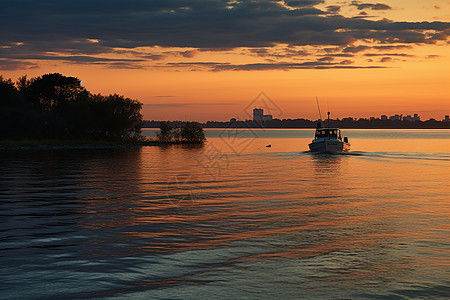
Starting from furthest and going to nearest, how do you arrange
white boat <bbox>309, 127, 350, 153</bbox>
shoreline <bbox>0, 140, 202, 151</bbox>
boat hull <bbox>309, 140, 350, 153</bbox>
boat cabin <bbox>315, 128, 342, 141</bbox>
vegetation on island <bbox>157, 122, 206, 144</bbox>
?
1. vegetation on island <bbox>157, 122, 206, 144</bbox>
2. shoreline <bbox>0, 140, 202, 151</bbox>
3. boat cabin <bbox>315, 128, 342, 141</bbox>
4. white boat <bbox>309, 127, 350, 153</bbox>
5. boat hull <bbox>309, 140, 350, 153</bbox>

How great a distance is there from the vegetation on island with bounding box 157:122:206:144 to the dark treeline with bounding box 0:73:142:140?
11.6m

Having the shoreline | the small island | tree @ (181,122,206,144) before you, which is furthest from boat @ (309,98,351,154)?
tree @ (181,122,206,144)

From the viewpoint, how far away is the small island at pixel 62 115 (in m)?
Result: 115

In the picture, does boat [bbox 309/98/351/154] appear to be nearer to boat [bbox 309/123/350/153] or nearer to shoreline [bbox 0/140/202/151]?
boat [bbox 309/123/350/153]

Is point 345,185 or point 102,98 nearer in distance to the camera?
point 345,185

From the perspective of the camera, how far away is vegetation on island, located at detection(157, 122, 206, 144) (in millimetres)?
144875

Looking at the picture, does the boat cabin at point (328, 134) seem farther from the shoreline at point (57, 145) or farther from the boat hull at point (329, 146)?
the shoreline at point (57, 145)

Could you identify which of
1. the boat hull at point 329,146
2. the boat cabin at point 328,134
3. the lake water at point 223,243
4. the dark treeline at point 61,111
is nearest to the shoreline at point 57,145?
the dark treeline at point 61,111

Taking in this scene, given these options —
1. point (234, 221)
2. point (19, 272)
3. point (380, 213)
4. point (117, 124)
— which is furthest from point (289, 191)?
point (117, 124)

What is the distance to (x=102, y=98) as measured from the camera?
131875 millimetres

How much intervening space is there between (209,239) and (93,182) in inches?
915

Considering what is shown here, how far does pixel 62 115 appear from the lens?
12225 cm

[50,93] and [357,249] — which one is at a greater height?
[50,93]

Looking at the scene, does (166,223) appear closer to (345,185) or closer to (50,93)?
(345,185)
